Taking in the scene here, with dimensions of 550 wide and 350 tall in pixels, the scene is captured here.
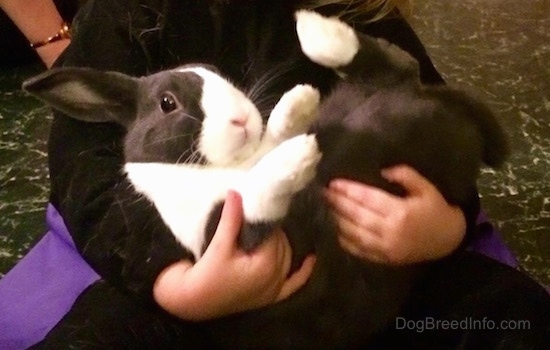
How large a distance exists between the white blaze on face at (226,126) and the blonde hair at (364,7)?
1.28 ft

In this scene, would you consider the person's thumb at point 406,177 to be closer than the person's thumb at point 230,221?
No

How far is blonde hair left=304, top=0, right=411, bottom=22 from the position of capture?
123cm

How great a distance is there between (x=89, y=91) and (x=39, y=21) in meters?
0.82

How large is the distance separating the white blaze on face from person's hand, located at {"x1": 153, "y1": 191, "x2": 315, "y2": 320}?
0.05 meters

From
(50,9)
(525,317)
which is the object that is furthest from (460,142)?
(50,9)

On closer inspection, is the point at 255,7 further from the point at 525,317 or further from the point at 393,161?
the point at 525,317

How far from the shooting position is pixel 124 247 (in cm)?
104

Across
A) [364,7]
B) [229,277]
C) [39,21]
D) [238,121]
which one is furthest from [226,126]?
[39,21]

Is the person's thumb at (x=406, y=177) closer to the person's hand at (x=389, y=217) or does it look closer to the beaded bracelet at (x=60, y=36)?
the person's hand at (x=389, y=217)

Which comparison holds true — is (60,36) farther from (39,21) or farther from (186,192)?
(186,192)

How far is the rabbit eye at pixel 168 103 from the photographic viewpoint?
907 mm

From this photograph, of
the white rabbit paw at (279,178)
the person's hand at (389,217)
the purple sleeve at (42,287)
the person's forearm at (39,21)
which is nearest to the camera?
the white rabbit paw at (279,178)

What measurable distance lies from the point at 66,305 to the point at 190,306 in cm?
37

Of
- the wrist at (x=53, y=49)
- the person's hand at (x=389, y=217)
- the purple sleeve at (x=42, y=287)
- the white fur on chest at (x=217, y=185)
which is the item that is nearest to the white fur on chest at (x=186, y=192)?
the white fur on chest at (x=217, y=185)
